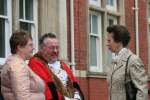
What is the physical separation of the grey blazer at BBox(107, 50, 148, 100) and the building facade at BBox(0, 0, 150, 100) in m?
3.72

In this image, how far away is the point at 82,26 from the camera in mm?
13242

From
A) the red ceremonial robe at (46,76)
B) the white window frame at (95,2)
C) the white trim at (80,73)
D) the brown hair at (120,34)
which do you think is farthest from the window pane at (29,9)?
the brown hair at (120,34)

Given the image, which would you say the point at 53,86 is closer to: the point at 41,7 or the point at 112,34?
the point at 112,34

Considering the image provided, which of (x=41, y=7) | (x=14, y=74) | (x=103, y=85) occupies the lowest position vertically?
(x=103, y=85)

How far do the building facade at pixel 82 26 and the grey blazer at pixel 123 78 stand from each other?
372cm

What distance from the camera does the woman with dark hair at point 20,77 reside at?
606 cm

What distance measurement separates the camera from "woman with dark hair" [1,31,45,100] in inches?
239

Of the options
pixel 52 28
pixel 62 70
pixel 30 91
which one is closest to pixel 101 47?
pixel 52 28

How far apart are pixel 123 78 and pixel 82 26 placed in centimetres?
636

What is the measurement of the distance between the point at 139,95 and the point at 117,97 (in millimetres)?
287

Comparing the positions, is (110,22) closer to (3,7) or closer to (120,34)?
(3,7)

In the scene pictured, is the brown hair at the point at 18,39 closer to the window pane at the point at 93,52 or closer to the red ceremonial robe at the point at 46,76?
the red ceremonial robe at the point at 46,76

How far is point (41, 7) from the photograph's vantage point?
11.7m

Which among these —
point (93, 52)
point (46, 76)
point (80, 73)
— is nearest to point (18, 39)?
point (46, 76)
